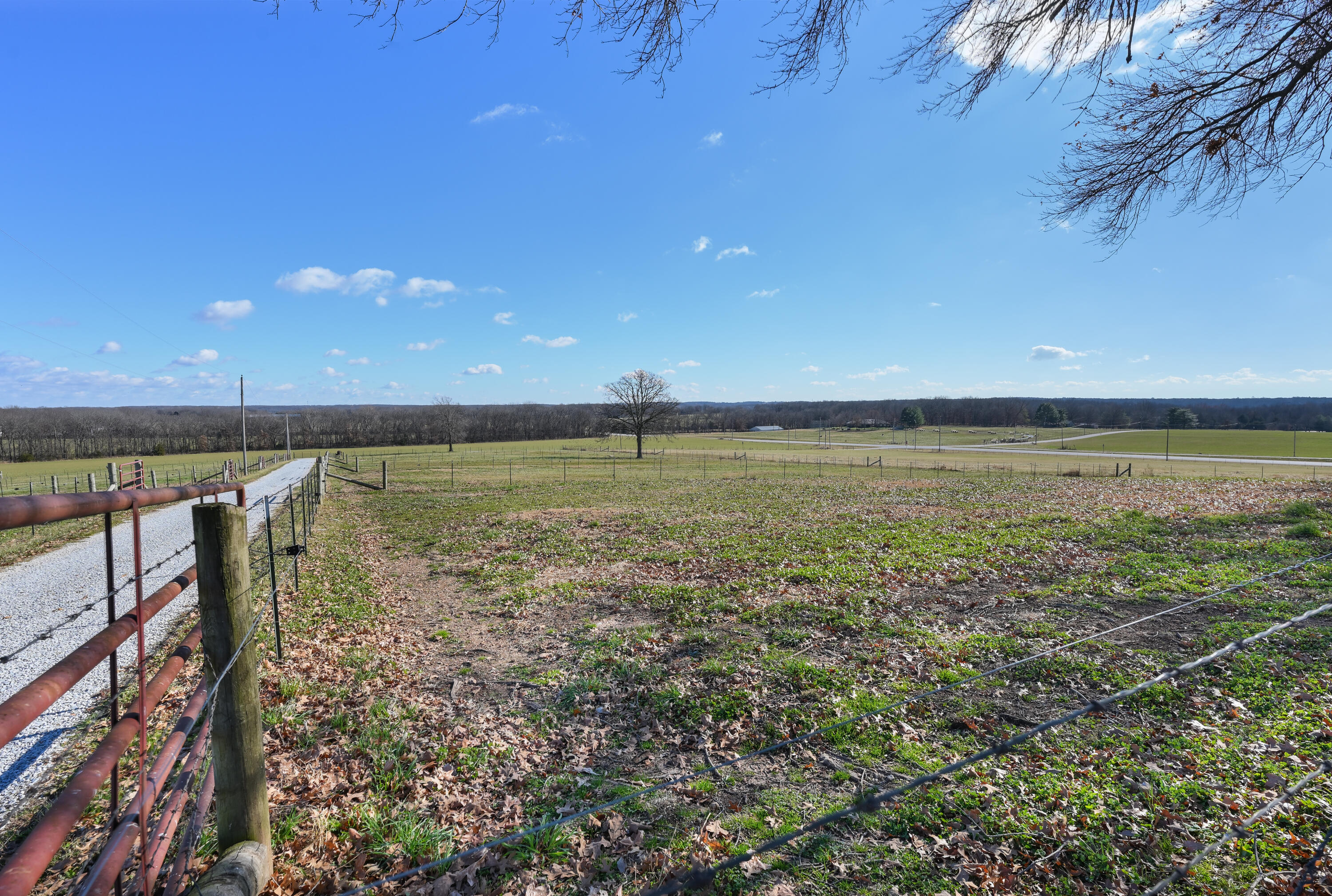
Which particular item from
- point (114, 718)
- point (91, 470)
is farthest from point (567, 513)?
point (91, 470)

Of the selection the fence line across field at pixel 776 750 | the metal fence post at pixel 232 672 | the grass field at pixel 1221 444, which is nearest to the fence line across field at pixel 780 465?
the grass field at pixel 1221 444

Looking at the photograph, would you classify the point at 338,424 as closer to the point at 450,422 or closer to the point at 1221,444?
the point at 450,422

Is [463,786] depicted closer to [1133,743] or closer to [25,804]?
[25,804]

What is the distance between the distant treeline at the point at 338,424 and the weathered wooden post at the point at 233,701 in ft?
271

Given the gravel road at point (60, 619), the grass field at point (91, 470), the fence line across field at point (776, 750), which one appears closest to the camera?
the fence line across field at point (776, 750)

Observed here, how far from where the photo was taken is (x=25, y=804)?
4.26 meters

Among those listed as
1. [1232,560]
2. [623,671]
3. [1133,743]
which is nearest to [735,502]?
[1232,560]

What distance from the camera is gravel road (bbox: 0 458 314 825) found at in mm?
4848

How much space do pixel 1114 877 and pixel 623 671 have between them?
466 cm

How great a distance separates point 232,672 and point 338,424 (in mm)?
142071

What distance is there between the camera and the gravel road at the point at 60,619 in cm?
485

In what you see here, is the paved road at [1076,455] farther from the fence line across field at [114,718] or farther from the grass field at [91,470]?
the fence line across field at [114,718]

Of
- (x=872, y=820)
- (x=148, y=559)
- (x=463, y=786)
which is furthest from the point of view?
(x=148, y=559)

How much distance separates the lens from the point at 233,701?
9.45 feet
